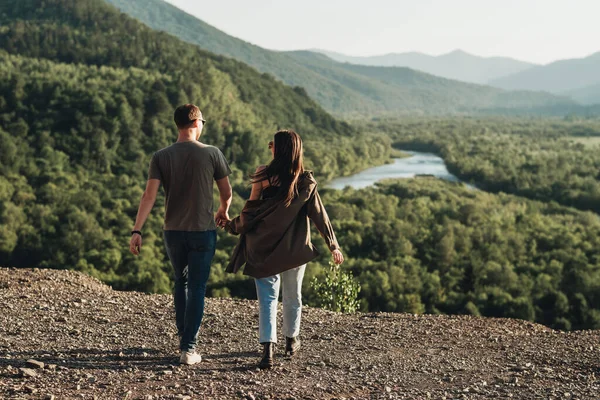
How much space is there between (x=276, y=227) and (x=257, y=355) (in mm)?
1512

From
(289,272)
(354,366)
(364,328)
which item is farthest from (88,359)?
(364,328)

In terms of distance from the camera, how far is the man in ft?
19.6

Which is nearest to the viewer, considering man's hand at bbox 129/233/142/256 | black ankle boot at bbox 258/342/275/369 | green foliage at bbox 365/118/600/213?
man's hand at bbox 129/233/142/256

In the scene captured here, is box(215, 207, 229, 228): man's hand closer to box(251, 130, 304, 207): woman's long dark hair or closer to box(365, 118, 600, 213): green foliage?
Result: box(251, 130, 304, 207): woman's long dark hair

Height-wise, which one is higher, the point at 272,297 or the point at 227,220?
the point at 227,220

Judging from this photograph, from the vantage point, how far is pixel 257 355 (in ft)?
22.4

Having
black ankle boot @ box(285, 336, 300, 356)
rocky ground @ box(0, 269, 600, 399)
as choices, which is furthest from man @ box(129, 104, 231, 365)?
black ankle boot @ box(285, 336, 300, 356)

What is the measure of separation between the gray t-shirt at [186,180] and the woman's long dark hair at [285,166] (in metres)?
0.49

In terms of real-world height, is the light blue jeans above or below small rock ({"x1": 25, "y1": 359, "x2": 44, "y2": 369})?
above

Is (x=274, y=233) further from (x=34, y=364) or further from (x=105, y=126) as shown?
(x=105, y=126)

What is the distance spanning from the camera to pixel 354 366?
261 inches

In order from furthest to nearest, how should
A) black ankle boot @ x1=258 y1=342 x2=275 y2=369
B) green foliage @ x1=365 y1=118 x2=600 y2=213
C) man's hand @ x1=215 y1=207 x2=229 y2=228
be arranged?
green foliage @ x1=365 y1=118 x2=600 y2=213 < man's hand @ x1=215 y1=207 x2=229 y2=228 < black ankle boot @ x1=258 y1=342 x2=275 y2=369

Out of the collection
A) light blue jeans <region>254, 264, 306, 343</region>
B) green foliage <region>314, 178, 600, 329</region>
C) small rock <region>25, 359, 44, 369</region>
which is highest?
light blue jeans <region>254, 264, 306, 343</region>

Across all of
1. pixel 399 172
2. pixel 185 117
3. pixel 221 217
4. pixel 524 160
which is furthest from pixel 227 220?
pixel 524 160
